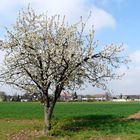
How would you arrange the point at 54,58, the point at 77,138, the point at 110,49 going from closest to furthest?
the point at 77,138 < the point at 54,58 < the point at 110,49

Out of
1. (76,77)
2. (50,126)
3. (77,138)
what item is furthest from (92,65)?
(77,138)

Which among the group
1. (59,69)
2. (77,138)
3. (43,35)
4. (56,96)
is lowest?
(77,138)

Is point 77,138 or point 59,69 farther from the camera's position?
point 59,69

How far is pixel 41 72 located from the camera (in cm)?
2786

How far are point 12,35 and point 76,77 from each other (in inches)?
211

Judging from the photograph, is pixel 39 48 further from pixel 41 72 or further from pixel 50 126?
pixel 50 126

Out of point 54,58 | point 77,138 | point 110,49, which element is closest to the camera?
point 77,138

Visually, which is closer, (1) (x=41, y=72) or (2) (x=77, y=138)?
(2) (x=77, y=138)

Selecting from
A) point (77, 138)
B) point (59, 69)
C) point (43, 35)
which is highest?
point (43, 35)

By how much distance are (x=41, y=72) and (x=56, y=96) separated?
190cm

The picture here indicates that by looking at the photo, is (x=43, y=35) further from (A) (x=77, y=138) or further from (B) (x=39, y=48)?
(A) (x=77, y=138)

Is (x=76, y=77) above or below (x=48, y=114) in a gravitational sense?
above

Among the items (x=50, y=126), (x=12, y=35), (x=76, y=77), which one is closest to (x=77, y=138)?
(x=50, y=126)

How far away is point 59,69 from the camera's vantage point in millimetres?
27859
